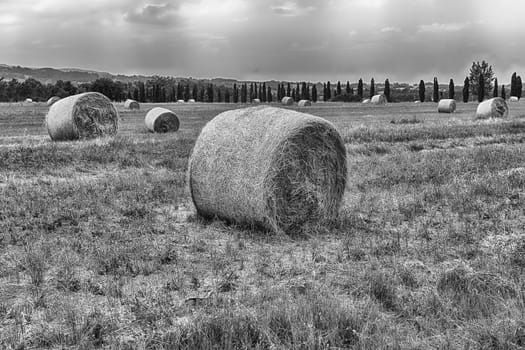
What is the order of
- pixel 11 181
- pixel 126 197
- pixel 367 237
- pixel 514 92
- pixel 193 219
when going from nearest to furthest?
pixel 367 237 → pixel 193 219 → pixel 126 197 → pixel 11 181 → pixel 514 92

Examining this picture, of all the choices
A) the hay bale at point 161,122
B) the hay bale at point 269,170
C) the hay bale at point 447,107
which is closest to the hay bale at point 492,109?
the hay bale at point 447,107

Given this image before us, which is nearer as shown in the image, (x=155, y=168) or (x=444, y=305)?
(x=444, y=305)

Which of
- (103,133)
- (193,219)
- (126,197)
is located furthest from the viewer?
(103,133)

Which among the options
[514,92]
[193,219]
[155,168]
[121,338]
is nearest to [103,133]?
[155,168]

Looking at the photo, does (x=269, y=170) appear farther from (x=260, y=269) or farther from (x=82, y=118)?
(x=82, y=118)

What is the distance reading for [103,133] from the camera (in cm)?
2078

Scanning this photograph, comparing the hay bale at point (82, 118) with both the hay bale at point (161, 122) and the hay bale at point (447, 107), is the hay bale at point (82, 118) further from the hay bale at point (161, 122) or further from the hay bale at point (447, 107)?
the hay bale at point (447, 107)

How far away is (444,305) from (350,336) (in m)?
1.04

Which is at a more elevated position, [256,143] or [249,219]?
[256,143]

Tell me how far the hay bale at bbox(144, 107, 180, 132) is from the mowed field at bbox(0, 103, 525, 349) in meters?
12.3

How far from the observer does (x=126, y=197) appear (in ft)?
33.9

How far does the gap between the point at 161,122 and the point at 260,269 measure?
63.1ft

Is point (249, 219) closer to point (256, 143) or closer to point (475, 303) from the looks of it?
point (256, 143)

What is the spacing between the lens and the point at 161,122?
24.8m
